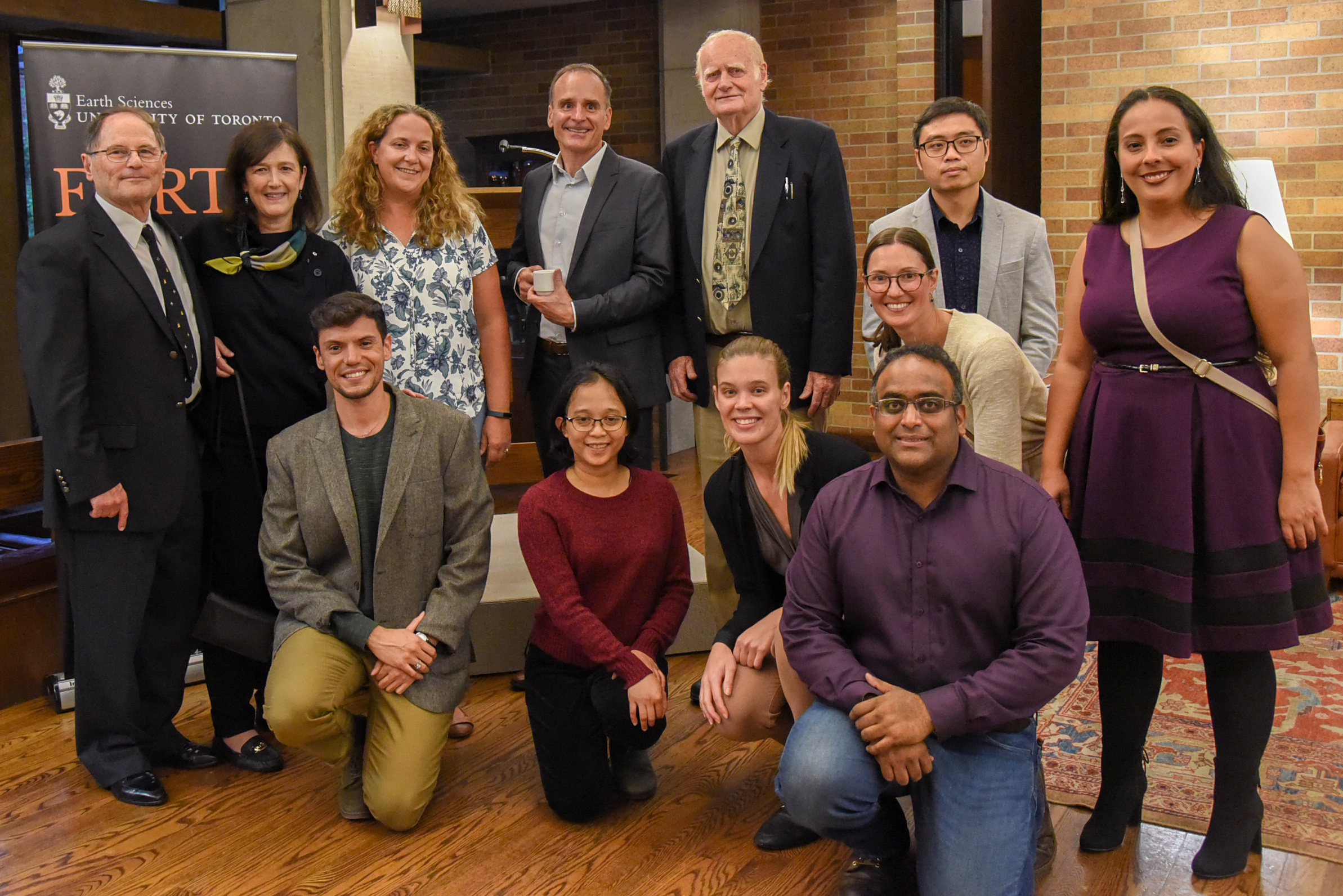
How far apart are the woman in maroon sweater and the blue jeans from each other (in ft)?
1.77

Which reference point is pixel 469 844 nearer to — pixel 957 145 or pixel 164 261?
pixel 164 261

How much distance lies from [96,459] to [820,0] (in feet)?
19.3

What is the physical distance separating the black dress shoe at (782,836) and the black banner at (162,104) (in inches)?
100

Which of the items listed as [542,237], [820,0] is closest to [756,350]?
[542,237]

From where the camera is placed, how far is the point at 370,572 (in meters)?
2.66

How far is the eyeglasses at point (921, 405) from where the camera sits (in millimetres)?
1975

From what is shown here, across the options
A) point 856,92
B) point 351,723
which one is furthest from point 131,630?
point 856,92

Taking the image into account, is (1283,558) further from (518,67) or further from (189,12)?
(518,67)

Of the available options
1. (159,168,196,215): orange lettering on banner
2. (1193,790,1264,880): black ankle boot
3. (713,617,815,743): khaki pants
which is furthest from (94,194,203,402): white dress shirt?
(1193,790,1264,880): black ankle boot

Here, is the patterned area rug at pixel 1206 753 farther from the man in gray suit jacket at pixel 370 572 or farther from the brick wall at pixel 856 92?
the brick wall at pixel 856 92

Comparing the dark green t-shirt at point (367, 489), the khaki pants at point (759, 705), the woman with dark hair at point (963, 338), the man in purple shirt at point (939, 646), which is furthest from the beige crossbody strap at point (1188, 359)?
the dark green t-shirt at point (367, 489)

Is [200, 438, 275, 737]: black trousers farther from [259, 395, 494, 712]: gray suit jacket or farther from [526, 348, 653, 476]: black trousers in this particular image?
[526, 348, 653, 476]: black trousers

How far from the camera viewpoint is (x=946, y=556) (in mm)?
1985

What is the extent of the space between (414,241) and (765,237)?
865mm
